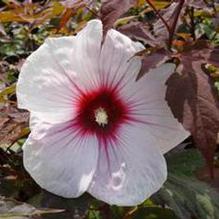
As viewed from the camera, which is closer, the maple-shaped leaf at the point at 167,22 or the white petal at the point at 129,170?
the white petal at the point at 129,170

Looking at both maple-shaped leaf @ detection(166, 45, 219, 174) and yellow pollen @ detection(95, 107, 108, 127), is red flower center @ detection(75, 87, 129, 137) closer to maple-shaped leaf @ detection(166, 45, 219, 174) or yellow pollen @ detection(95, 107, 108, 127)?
yellow pollen @ detection(95, 107, 108, 127)

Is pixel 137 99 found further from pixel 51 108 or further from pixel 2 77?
pixel 2 77

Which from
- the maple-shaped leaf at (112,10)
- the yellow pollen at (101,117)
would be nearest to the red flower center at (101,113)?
the yellow pollen at (101,117)

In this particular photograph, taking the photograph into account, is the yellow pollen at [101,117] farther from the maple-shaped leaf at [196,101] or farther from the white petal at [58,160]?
the maple-shaped leaf at [196,101]

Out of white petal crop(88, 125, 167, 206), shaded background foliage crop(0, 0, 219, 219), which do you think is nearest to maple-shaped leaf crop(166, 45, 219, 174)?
shaded background foliage crop(0, 0, 219, 219)

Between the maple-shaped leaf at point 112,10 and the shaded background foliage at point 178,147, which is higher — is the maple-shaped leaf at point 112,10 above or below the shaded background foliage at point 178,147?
above

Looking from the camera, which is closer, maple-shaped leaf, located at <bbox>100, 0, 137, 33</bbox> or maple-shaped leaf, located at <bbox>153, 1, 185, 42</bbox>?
maple-shaped leaf, located at <bbox>100, 0, 137, 33</bbox>

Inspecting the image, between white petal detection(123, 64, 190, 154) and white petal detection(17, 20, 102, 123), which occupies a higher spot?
white petal detection(17, 20, 102, 123)
